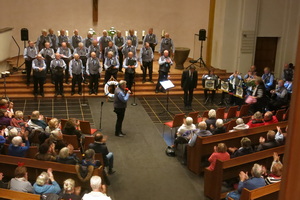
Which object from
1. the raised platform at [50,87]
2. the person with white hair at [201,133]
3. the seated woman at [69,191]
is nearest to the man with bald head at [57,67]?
the raised platform at [50,87]

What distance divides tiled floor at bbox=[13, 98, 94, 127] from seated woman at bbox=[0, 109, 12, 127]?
3066 mm

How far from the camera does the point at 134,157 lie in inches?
338

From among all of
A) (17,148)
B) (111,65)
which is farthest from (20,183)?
(111,65)

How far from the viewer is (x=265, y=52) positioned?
16141mm

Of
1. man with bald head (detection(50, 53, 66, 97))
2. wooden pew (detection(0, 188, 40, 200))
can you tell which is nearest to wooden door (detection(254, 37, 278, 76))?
man with bald head (detection(50, 53, 66, 97))

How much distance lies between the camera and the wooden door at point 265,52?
52.3ft

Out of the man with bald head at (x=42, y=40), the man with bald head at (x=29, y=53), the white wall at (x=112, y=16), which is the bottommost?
the man with bald head at (x=29, y=53)

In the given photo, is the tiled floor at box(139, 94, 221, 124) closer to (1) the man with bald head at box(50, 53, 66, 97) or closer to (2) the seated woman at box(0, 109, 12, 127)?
(1) the man with bald head at box(50, 53, 66, 97)

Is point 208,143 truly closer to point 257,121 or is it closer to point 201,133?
point 201,133

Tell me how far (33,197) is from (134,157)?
12.4ft

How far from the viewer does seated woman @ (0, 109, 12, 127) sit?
7.83 meters

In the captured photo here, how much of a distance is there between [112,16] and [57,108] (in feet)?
23.1

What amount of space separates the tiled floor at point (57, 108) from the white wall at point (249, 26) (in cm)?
651

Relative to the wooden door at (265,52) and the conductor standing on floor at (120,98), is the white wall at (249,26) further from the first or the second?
the conductor standing on floor at (120,98)
